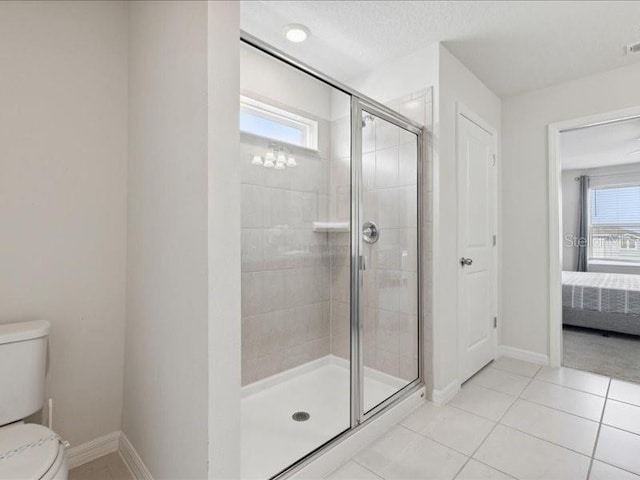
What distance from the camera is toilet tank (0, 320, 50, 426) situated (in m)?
1.32

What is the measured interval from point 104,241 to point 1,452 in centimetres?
93

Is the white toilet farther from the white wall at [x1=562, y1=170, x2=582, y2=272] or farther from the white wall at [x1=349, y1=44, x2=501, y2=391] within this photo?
the white wall at [x1=562, y1=170, x2=582, y2=272]

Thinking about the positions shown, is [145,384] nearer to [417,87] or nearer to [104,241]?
[104,241]

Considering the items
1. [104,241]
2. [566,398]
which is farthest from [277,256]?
[566,398]

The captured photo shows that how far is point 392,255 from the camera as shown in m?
2.36

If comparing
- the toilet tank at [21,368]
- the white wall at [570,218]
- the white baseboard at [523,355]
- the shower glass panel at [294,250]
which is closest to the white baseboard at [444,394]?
the shower glass panel at [294,250]

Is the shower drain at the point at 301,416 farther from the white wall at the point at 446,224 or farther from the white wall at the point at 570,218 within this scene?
the white wall at the point at 570,218

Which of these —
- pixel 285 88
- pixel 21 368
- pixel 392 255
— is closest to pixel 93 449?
pixel 21 368

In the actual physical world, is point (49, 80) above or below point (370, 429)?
above

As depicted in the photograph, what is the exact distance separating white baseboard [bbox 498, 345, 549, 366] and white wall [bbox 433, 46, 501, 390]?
100 centimetres

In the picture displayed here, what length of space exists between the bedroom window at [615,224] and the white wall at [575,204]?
110mm

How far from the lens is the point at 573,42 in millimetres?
2213

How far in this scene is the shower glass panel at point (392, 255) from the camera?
7.26 feet

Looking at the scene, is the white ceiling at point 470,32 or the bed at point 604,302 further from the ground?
the white ceiling at point 470,32
